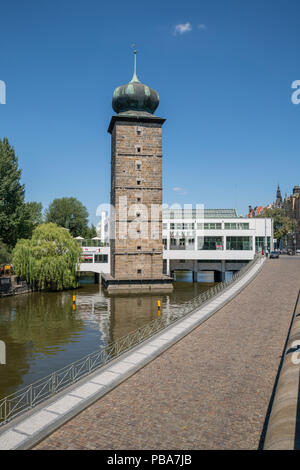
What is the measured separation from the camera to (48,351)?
25688 millimetres

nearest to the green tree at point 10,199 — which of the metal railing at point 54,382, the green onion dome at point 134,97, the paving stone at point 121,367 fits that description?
the green onion dome at point 134,97

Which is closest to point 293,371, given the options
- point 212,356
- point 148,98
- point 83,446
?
point 212,356

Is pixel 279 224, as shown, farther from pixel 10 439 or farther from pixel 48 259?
pixel 10 439

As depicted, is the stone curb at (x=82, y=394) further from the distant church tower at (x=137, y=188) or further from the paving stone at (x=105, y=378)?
the distant church tower at (x=137, y=188)

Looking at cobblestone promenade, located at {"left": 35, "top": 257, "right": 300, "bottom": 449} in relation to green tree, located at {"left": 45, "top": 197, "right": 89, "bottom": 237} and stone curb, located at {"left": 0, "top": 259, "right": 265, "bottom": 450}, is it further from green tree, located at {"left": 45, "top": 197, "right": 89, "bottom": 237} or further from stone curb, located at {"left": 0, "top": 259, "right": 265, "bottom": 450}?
green tree, located at {"left": 45, "top": 197, "right": 89, "bottom": 237}

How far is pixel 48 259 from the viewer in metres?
53.5

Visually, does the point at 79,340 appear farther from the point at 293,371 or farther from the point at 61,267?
the point at 61,267

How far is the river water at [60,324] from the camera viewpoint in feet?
74.7

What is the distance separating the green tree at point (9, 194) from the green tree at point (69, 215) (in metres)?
38.9

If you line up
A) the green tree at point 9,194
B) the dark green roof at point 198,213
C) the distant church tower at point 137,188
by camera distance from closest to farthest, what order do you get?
the green tree at point 9,194, the distant church tower at point 137,188, the dark green roof at point 198,213

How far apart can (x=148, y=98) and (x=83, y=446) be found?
56.0 meters

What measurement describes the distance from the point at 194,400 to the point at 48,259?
42.7 meters

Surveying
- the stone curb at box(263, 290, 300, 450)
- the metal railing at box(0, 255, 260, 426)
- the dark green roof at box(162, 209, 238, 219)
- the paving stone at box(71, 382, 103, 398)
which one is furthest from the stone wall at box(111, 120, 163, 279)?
the stone curb at box(263, 290, 300, 450)

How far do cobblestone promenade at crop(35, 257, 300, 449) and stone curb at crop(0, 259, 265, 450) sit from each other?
31 centimetres
